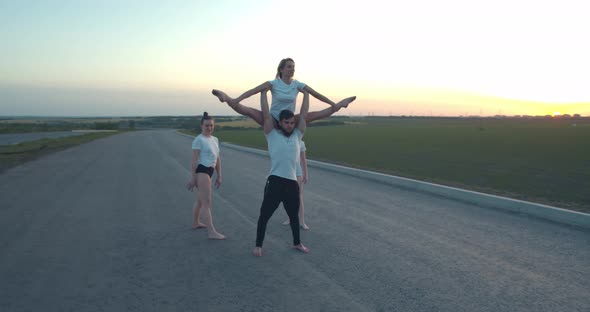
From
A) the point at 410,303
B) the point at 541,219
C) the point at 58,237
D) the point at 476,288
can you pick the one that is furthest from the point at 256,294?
the point at 541,219

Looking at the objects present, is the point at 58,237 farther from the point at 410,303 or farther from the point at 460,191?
the point at 460,191

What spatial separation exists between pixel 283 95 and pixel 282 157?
753mm

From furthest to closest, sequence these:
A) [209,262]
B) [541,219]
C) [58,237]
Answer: [541,219] → [58,237] → [209,262]

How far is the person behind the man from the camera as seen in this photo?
4.66 m

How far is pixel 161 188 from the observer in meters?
10.3

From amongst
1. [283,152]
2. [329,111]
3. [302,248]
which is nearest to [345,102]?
[329,111]

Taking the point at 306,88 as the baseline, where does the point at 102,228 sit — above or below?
below

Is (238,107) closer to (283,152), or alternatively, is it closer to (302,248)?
(283,152)

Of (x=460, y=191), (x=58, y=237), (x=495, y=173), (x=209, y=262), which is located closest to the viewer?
(x=209, y=262)

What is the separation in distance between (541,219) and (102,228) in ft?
24.6

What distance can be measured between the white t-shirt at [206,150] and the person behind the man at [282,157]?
121cm

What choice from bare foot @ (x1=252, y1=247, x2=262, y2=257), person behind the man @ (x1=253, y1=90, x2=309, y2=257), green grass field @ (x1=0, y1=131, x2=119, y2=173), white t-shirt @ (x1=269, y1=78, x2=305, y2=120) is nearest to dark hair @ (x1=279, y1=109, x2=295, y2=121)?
person behind the man @ (x1=253, y1=90, x2=309, y2=257)

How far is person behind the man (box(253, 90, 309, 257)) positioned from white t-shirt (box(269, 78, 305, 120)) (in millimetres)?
129

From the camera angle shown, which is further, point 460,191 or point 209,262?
point 460,191
